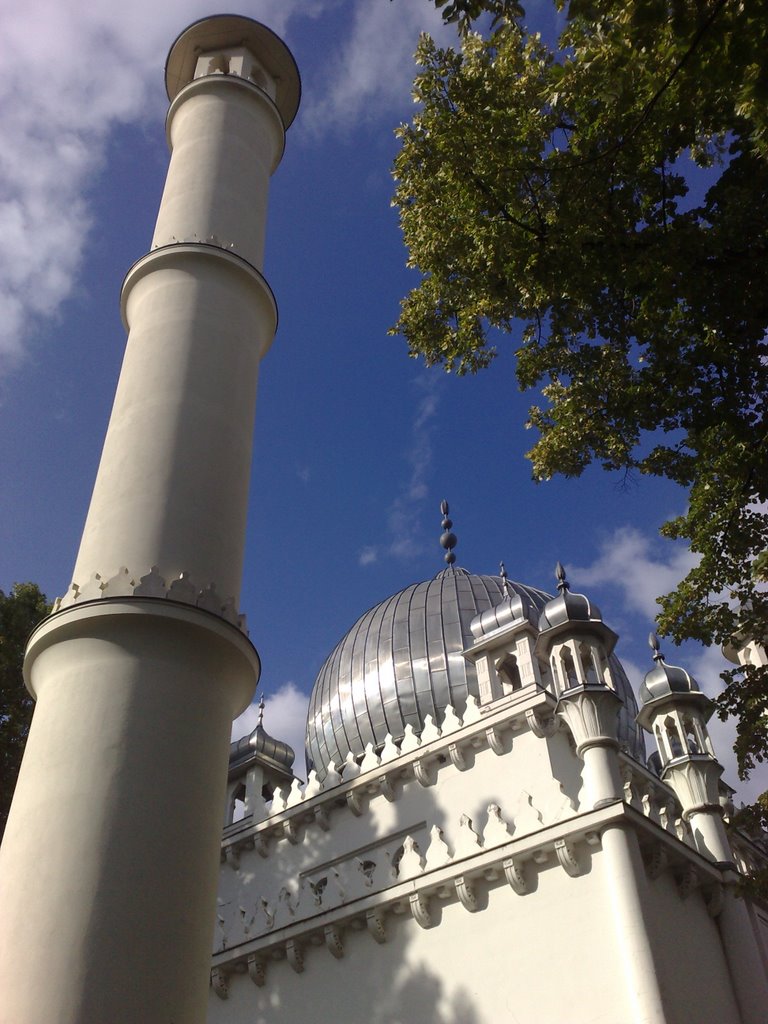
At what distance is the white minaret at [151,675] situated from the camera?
6.02 m

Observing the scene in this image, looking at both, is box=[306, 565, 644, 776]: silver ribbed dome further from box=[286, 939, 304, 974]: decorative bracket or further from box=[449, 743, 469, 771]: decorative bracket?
box=[286, 939, 304, 974]: decorative bracket

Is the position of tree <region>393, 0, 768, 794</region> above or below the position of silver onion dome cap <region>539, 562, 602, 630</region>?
below

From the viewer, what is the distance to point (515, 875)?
13.2m

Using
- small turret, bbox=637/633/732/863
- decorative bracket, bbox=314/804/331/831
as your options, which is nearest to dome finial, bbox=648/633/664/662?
small turret, bbox=637/633/732/863

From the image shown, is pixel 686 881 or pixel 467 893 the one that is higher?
pixel 686 881

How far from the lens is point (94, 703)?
6988 millimetres

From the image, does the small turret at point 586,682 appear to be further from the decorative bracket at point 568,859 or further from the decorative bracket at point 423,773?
the decorative bracket at point 423,773

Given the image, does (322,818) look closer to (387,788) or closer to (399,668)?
(387,788)

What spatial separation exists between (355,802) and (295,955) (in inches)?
116

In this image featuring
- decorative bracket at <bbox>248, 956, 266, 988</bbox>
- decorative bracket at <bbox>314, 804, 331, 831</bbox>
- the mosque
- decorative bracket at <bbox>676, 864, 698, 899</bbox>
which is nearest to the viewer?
the mosque

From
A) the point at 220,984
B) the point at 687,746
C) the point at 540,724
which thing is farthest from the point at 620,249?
the point at 220,984

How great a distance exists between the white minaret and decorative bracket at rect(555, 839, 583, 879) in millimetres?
6708

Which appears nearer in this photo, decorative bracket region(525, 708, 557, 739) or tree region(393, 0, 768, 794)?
tree region(393, 0, 768, 794)

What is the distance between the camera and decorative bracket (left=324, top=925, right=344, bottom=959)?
571 inches
